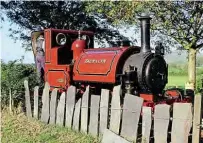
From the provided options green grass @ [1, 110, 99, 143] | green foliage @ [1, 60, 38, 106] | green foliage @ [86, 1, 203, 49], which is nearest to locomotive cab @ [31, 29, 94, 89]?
green foliage @ [1, 60, 38, 106]

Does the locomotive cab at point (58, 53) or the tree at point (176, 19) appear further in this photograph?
the tree at point (176, 19)

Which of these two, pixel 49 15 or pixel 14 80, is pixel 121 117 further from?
pixel 49 15

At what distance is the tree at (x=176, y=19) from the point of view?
661 inches

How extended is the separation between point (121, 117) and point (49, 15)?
18091 mm

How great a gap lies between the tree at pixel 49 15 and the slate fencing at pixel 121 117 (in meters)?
15.3

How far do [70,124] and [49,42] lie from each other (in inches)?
109

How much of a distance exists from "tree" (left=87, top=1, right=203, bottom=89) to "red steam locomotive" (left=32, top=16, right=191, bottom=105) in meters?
6.36

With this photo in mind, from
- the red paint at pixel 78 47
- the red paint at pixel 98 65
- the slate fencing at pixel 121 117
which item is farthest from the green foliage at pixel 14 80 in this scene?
the red paint at pixel 98 65

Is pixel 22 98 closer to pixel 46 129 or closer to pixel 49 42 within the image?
pixel 49 42

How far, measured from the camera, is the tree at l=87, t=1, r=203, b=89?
55.1ft

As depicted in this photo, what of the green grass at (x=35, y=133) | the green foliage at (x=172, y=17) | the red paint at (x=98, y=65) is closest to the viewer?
the green grass at (x=35, y=133)

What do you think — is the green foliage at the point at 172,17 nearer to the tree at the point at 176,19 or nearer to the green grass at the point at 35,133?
the tree at the point at 176,19

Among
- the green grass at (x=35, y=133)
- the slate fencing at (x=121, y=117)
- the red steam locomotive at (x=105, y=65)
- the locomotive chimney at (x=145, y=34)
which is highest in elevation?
the locomotive chimney at (x=145, y=34)

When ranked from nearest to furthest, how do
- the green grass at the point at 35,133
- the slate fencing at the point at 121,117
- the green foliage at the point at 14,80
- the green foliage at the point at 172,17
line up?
the slate fencing at the point at 121,117
the green grass at the point at 35,133
the green foliage at the point at 14,80
the green foliage at the point at 172,17
